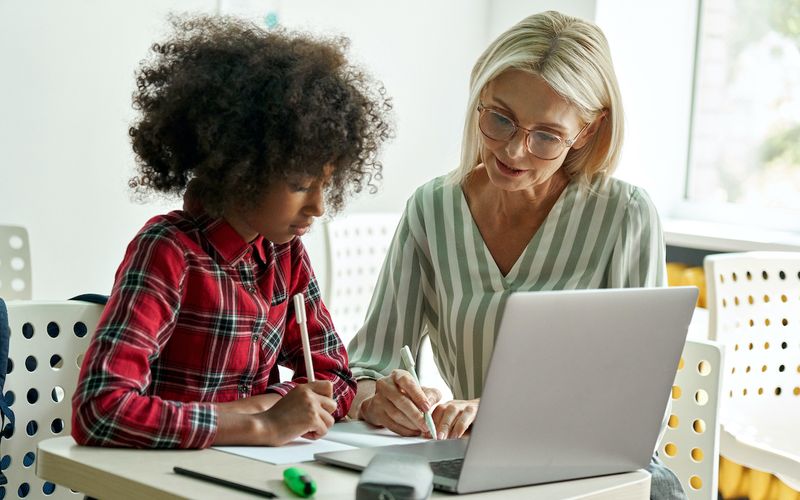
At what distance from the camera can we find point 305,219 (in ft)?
3.91

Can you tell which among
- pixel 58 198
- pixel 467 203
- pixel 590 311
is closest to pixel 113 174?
pixel 58 198

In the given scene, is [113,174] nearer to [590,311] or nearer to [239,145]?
[239,145]

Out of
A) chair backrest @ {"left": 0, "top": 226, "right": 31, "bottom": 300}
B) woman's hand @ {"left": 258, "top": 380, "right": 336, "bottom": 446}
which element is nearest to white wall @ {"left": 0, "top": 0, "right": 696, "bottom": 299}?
chair backrest @ {"left": 0, "top": 226, "right": 31, "bottom": 300}

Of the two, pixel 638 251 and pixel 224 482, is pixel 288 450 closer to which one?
pixel 224 482

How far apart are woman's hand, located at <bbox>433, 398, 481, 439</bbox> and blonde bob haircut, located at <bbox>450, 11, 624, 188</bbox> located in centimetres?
51

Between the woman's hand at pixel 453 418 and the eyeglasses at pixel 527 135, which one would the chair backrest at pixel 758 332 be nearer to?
the eyeglasses at pixel 527 135

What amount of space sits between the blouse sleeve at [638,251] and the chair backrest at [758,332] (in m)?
0.60

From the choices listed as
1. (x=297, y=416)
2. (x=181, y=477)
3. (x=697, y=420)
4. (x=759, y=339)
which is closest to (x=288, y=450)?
(x=297, y=416)

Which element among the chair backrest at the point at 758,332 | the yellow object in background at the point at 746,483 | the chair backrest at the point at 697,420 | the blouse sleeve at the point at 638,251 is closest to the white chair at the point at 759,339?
the chair backrest at the point at 758,332

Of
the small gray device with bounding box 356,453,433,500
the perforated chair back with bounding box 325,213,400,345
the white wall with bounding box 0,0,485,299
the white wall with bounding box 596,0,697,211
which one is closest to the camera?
the small gray device with bounding box 356,453,433,500

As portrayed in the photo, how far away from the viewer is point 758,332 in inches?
89.3

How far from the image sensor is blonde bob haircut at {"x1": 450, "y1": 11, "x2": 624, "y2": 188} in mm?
1546

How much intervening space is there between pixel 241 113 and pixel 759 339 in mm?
1514

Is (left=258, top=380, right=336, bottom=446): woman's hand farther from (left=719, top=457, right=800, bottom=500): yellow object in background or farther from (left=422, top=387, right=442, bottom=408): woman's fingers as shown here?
(left=719, top=457, right=800, bottom=500): yellow object in background
